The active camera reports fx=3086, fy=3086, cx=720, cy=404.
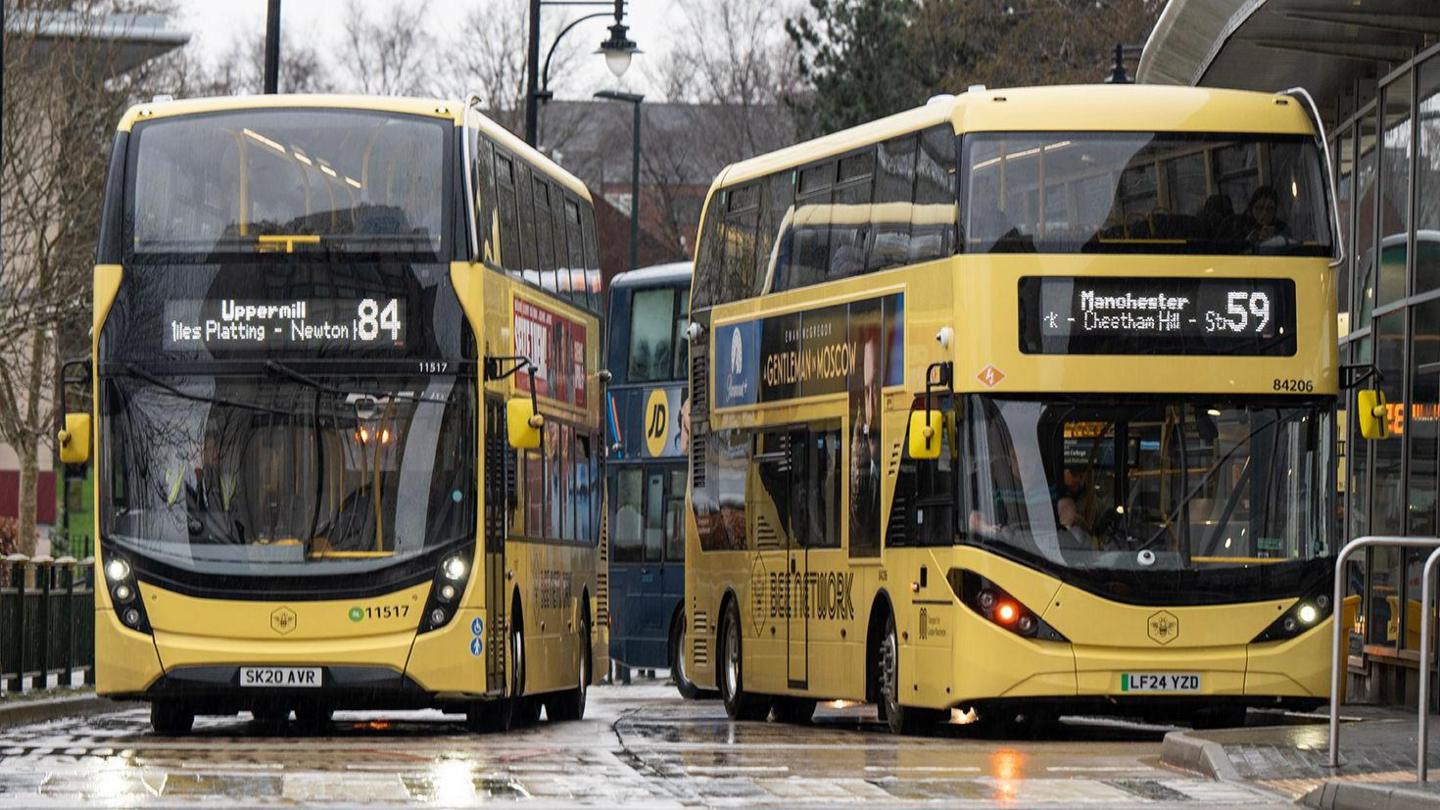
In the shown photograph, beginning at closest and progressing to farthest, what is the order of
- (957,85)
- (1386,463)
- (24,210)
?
(1386,463) < (24,210) < (957,85)

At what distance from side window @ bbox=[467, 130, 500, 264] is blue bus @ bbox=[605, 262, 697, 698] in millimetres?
15787

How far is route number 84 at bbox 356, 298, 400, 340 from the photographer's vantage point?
20.6 metres

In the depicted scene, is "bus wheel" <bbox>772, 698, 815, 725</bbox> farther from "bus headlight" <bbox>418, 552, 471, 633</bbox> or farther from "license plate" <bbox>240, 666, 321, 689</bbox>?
"license plate" <bbox>240, 666, 321, 689</bbox>

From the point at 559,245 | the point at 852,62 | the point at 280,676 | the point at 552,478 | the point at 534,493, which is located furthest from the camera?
the point at 852,62

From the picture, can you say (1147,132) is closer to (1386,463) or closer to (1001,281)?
(1001,281)

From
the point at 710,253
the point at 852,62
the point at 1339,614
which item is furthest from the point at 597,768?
the point at 852,62

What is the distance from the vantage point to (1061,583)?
796 inches

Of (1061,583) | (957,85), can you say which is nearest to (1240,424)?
(1061,583)

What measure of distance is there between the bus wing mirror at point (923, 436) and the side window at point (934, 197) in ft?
3.86

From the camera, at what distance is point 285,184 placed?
20.8 metres

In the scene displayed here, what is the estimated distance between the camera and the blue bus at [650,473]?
123 feet

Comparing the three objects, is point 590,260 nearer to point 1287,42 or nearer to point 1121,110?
point 1287,42

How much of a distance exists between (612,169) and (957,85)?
47326 millimetres

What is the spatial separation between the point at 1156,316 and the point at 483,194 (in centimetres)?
464
